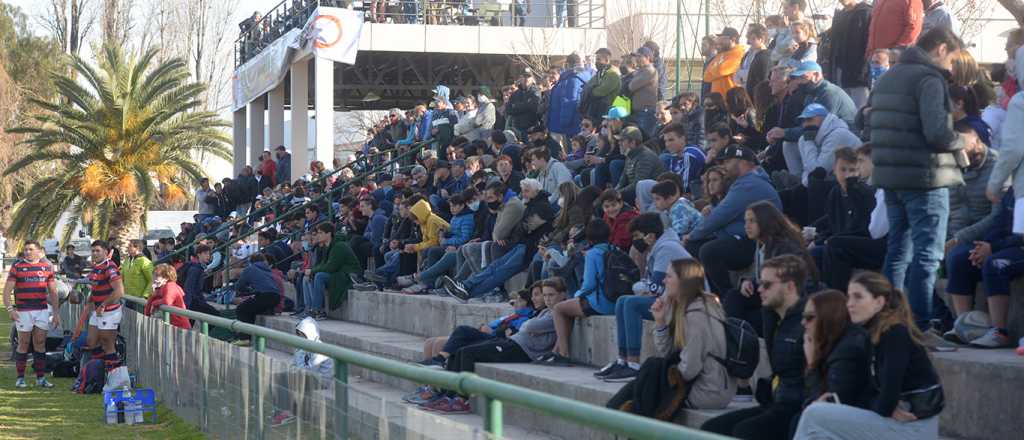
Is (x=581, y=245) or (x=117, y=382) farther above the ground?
(x=581, y=245)

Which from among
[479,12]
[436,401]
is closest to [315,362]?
[436,401]

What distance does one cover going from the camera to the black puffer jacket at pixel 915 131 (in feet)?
25.5

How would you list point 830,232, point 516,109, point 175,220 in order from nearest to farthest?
point 830,232
point 516,109
point 175,220

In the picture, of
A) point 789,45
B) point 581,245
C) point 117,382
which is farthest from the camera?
point 117,382

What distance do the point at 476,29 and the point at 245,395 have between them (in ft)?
71.1

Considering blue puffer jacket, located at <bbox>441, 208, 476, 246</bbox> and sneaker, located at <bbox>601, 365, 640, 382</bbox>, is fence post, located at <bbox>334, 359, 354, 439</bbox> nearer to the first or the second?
sneaker, located at <bbox>601, 365, 640, 382</bbox>

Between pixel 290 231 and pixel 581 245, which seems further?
pixel 290 231

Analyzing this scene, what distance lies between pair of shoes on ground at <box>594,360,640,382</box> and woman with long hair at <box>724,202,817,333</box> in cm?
86

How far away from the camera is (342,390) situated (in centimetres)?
654

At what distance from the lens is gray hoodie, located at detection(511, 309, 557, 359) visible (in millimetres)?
10773

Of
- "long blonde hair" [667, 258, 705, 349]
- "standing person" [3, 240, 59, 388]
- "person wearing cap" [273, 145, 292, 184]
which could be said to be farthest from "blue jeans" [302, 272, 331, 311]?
"person wearing cap" [273, 145, 292, 184]

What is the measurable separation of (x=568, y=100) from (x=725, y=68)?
4.12 metres

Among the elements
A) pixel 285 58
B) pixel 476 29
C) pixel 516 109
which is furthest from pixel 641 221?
pixel 285 58

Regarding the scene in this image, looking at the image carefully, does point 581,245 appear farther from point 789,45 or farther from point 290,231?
point 290,231
